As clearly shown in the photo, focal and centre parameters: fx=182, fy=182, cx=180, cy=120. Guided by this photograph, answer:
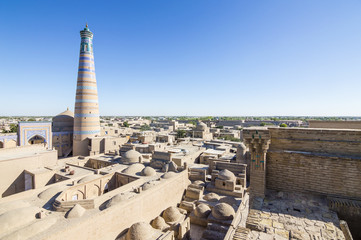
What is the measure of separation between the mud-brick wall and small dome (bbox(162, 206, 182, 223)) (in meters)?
6.54

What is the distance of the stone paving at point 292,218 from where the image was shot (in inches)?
206

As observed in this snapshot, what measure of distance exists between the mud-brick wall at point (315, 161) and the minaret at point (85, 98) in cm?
2361

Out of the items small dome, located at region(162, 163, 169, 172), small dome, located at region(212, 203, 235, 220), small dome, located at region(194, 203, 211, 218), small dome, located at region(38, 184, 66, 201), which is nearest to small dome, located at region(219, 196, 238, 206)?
small dome, located at region(194, 203, 211, 218)

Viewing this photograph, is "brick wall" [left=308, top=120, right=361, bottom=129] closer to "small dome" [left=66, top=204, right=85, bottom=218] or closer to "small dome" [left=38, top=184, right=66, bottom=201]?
"small dome" [left=66, top=204, right=85, bottom=218]

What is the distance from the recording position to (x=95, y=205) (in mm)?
10836

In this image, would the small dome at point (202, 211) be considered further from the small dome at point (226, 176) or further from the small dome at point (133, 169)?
the small dome at point (133, 169)

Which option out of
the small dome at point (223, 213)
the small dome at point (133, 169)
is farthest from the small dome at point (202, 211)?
the small dome at point (133, 169)

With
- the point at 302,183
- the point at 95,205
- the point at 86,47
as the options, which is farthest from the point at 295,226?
the point at 86,47

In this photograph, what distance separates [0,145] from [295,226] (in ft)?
112

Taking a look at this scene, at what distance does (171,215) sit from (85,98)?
19644mm

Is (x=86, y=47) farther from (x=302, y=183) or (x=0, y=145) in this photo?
(x=302, y=183)

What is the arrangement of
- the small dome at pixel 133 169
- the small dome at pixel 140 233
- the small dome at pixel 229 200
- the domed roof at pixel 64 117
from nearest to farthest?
the small dome at pixel 140 233, the small dome at pixel 229 200, the small dome at pixel 133 169, the domed roof at pixel 64 117

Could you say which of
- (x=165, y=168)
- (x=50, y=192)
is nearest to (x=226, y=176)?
(x=165, y=168)

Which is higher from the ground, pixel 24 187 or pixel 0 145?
pixel 0 145
